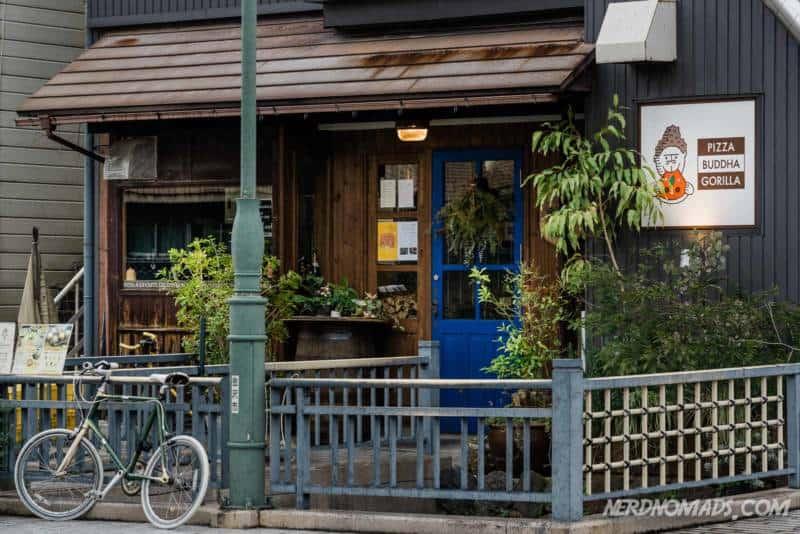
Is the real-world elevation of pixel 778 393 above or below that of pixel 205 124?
below

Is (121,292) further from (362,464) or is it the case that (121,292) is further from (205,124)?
(362,464)

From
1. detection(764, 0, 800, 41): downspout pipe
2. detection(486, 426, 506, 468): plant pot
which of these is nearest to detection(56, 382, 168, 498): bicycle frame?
detection(486, 426, 506, 468): plant pot

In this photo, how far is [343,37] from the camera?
14.7m

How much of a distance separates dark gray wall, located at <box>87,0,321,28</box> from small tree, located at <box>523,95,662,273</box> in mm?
3806

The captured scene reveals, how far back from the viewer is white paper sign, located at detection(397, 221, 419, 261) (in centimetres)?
1466

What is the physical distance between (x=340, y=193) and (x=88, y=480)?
18.0 ft

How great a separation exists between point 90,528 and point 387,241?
571cm

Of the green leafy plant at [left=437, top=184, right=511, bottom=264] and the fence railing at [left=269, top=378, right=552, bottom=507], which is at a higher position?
the green leafy plant at [left=437, top=184, right=511, bottom=264]

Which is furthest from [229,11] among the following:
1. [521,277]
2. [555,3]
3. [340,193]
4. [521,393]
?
[521,393]

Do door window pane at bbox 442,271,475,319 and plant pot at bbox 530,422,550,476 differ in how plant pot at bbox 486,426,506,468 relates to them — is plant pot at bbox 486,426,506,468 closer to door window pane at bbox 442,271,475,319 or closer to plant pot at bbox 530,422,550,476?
plant pot at bbox 530,422,550,476

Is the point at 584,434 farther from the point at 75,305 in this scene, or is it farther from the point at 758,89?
the point at 75,305

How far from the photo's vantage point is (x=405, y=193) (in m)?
14.7

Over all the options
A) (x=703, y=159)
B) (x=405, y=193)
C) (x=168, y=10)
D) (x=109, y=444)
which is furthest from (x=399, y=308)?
(x=109, y=444)

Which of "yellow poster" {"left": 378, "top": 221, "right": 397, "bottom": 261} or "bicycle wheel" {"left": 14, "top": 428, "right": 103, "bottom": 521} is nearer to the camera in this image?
"bicycle wheel" {"left": 14, "top": 428, "right": 103, "bottom": 521}
